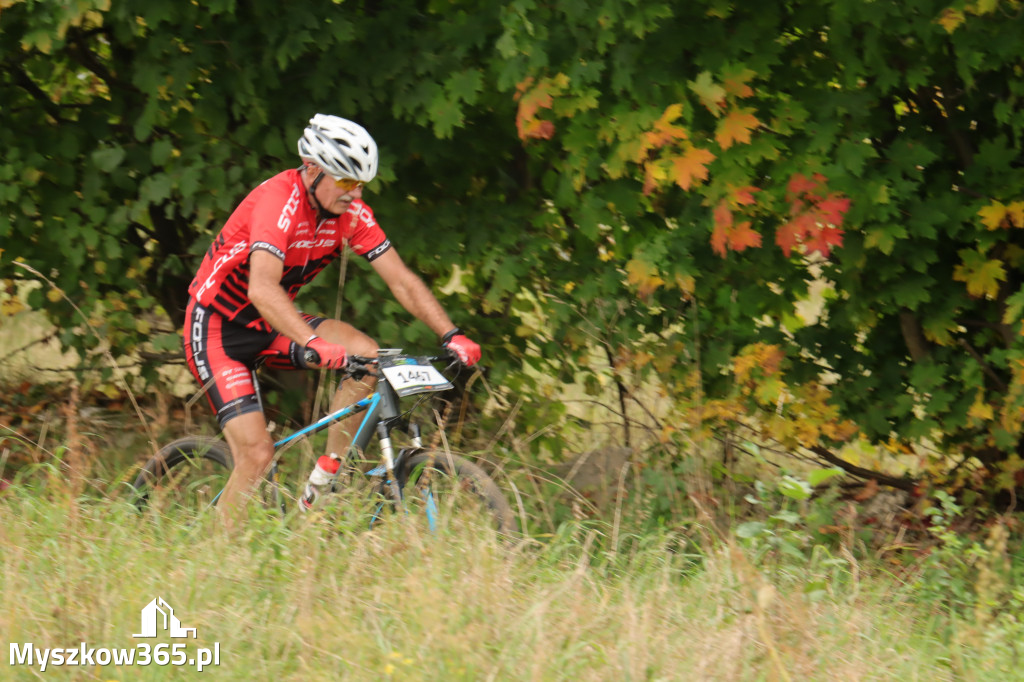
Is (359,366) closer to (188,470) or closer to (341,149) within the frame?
(341,149)

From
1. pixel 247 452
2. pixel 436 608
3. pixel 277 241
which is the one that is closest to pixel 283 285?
pixel 277 241

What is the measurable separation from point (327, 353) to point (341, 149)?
0.93m

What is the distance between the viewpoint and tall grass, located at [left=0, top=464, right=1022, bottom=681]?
3.51 metres

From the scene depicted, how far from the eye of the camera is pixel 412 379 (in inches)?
182

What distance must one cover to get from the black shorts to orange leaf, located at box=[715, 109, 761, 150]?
2.10 meters

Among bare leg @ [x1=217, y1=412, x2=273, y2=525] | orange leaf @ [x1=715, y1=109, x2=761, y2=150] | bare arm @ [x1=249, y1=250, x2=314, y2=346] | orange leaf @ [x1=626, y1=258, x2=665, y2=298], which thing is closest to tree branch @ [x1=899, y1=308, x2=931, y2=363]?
orange leaf @ [x1=626, y1=258, x2=665, y2=298]

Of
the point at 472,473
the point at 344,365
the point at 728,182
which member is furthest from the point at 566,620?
the point at 728,182

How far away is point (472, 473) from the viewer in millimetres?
4633

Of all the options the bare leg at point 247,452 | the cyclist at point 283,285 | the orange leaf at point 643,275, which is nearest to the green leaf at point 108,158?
the cyclist at point 283,285

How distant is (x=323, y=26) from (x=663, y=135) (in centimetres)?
198

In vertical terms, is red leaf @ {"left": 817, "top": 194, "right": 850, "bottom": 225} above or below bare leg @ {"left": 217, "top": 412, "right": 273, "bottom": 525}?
above

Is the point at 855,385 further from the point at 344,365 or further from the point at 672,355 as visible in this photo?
the point at 344,365

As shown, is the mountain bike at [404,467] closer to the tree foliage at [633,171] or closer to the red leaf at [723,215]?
the tree foliage at [633,171]

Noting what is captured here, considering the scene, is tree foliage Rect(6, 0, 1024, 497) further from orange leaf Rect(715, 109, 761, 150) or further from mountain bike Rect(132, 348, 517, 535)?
mountain bike Rect(132, 348, 517, 535)
